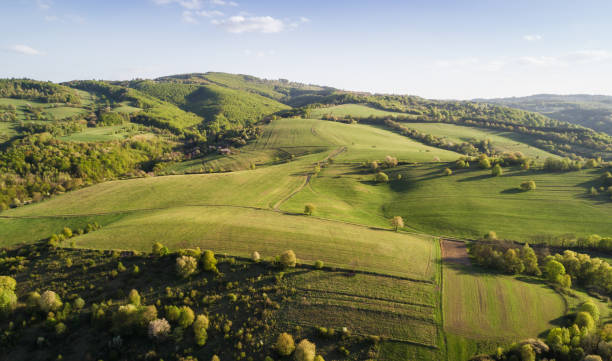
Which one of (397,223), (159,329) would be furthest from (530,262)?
(159,329)

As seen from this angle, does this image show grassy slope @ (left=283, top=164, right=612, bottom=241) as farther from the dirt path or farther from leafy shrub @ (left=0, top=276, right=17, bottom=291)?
leafy shrub @ (left=0, top=276, right=17, bottom=291)

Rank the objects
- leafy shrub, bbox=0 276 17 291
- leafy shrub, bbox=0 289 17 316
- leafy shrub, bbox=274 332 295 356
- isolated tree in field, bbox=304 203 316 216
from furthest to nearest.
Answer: isolated tree in field, bbox=304 203 316 216 → leafy shrub, bbox=0 276 17 291 → leafy shrub, bbox=0 289 17 316 → leafy shrub, bbox=274 332 295 356

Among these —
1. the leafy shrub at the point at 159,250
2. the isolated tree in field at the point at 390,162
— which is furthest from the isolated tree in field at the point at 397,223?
the leafy shrub at the point at 159,250

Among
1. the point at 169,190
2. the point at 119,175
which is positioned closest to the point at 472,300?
the point at 169,190

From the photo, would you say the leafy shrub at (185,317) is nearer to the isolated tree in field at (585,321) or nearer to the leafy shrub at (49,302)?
the leafy shrub at (49,302)

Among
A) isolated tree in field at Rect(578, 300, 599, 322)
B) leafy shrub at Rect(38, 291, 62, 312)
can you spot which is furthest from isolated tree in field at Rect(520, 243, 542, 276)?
leafy shrub at Rect(38, 291, 62, 312)

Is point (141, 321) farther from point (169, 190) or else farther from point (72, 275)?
point (169, 190)
